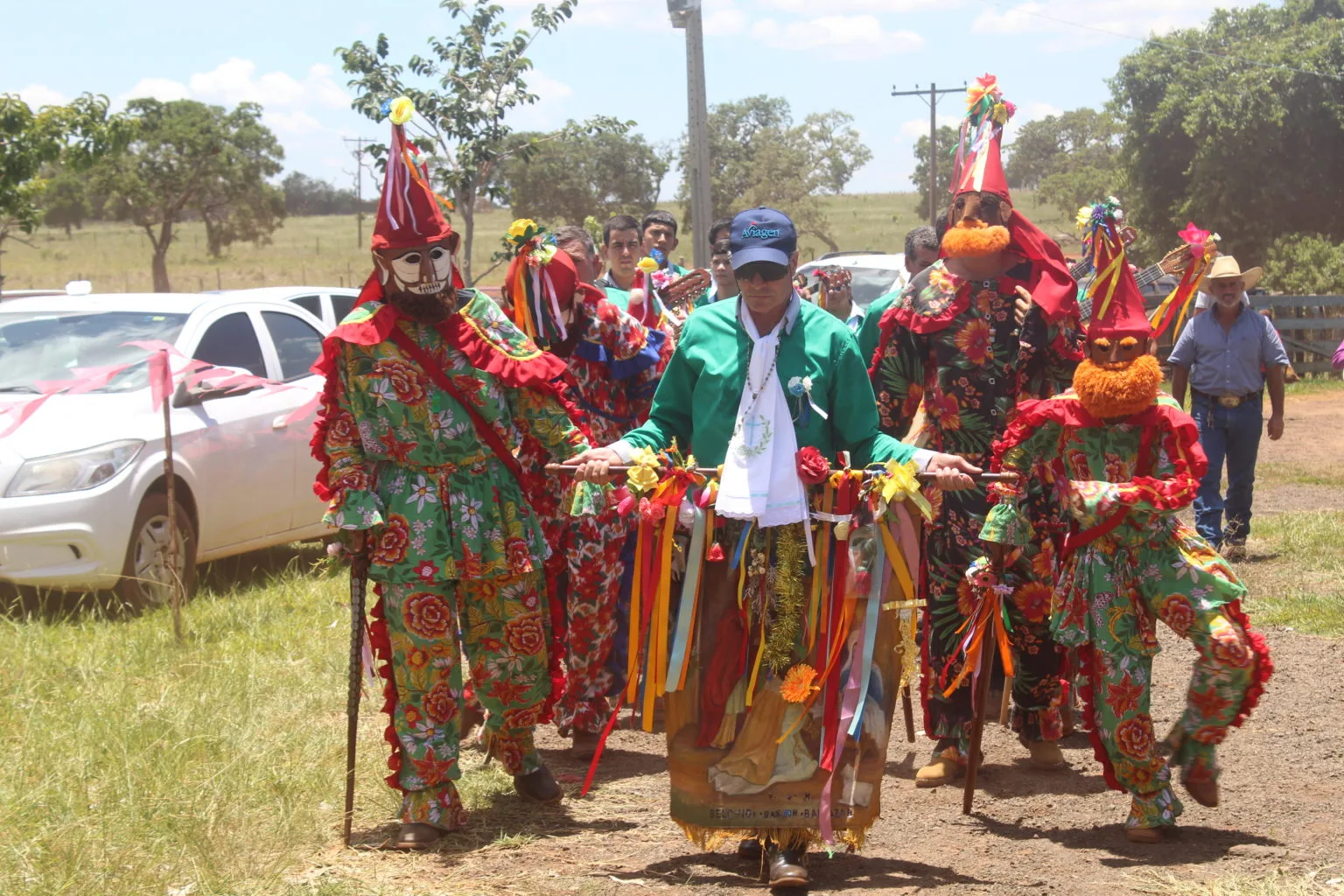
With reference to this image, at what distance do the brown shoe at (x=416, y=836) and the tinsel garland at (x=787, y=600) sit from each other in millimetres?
1425

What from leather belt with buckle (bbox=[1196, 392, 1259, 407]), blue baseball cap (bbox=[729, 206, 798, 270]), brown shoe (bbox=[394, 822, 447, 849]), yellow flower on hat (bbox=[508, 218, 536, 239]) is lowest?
brown shoe (bbox=[394, 822, 447, 849])

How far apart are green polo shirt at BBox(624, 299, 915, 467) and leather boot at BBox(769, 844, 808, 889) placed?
48.2 inches

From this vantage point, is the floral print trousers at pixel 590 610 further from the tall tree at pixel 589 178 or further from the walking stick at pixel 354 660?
the tall tree at pixel 589 178

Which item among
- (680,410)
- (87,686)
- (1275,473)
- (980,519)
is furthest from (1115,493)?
(1275,473)

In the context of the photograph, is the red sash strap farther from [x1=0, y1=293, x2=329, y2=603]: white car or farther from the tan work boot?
[x1=0, y1=293, x2=329, y2=603]: white car

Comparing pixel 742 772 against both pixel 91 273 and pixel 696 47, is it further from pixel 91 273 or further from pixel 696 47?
pixel 91 273

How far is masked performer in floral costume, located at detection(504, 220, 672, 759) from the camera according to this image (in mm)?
6168

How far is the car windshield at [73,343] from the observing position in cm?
877

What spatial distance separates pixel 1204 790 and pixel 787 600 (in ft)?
5.18

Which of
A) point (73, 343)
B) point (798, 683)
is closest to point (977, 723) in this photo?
point (798, 683)

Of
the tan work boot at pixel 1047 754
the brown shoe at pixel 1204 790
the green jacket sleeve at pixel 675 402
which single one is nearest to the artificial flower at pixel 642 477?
the green jacket sleeve at pixel 675 402

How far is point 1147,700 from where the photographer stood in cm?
498

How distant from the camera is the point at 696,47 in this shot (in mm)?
17016

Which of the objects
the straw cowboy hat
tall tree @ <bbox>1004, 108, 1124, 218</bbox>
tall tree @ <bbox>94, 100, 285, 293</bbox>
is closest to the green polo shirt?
the straw cowboy hat
